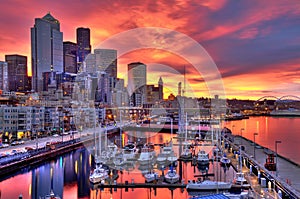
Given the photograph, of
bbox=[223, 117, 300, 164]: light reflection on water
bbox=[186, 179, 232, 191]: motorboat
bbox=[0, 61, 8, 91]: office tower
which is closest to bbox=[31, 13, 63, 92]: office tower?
bbox=[0, 61, 8, 91]: office tower

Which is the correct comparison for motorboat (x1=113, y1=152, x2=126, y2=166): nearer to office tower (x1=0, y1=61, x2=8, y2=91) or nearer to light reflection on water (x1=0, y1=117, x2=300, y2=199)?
light reflection on water (x1=0, y1=117, x2=300, y2=199)

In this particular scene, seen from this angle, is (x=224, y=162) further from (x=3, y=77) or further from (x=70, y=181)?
(x=3, y=77)

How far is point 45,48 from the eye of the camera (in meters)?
95.1

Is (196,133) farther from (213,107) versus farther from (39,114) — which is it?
A: (213,107)

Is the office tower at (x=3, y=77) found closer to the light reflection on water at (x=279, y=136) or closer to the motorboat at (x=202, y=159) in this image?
the light reflection on water at (x=279, y=136)

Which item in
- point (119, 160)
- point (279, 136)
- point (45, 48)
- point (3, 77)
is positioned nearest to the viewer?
point (119, 160)

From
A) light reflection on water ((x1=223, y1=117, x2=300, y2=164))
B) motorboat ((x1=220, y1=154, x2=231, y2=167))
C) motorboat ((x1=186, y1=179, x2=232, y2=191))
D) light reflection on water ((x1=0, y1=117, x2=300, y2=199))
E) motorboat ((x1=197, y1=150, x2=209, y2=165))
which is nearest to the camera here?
motorboat ((x1=186, y1=179, x2=232, y2=191))

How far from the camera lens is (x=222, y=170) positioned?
13820mm

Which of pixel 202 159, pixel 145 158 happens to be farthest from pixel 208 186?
pixel 202 159

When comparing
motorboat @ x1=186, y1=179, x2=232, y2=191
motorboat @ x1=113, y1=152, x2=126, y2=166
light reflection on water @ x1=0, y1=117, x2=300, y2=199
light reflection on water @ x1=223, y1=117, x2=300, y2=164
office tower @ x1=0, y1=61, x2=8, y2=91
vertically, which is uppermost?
office tower @ x1=0, y1=61, x2=8, y2=91

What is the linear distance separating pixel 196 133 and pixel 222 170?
15.5m

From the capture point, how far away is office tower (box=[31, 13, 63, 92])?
302 ft

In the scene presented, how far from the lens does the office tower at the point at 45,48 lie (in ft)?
302

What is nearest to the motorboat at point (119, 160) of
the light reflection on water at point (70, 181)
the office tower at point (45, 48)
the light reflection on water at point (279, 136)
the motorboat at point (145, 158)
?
the light reflection on water at point (70, 181)
